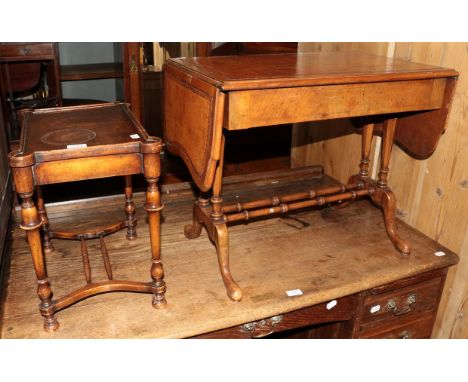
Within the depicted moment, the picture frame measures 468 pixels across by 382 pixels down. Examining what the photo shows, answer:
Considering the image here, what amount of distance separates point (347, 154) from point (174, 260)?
1.12 m

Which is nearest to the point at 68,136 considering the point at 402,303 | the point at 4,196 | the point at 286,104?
the point at 286,104

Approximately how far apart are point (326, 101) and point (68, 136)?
80cm

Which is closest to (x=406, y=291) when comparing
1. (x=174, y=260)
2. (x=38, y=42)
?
(x=174, y=260)

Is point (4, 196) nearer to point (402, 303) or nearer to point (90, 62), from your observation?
point (90, 62)

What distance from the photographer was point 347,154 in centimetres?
246

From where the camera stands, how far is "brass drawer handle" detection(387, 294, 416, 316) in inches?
72.1

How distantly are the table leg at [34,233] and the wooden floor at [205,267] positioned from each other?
68 millimetres

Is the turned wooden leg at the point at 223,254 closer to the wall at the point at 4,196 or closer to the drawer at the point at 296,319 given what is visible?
the drawer at the point at 296,319

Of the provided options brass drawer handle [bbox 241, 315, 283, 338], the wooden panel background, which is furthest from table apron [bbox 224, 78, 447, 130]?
brass drawer handle [bbox 241, 315, 283, 338]

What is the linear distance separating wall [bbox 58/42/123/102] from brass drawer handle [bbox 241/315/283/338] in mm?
1607

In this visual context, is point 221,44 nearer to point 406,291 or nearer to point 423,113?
point 423,113

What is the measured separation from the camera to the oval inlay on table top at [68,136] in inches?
54.3

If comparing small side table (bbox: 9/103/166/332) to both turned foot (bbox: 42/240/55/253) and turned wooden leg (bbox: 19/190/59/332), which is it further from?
turned foot (bbox: 42/240/55/253)

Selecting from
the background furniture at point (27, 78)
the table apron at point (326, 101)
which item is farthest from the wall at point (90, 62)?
the table apron at point (326, 101)
